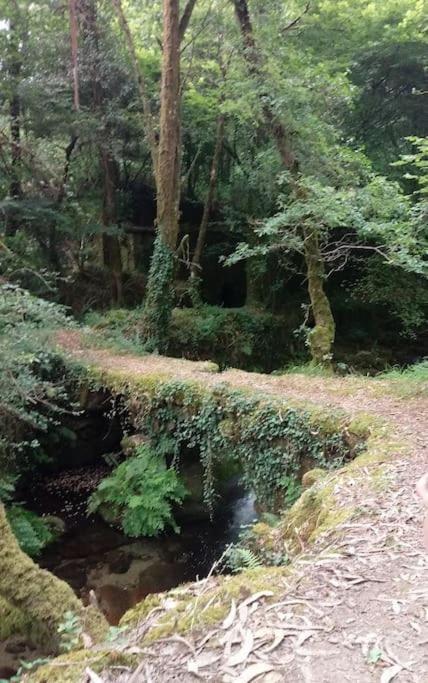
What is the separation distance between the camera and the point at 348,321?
17.3 meters

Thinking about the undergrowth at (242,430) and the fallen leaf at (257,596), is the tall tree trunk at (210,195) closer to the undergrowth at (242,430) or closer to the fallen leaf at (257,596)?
the undergrowth at (242,430)

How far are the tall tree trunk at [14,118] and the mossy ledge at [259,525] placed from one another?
876 centimetres

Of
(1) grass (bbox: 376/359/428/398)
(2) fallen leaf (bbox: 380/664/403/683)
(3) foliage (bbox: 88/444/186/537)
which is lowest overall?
(3) foliage (bbox: 88/444/186/537)

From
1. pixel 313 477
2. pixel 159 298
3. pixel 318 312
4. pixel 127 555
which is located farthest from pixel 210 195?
pixel 313 477

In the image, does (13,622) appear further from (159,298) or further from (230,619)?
(159,298)

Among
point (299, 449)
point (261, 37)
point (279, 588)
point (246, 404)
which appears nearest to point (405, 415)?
point (299, 449)

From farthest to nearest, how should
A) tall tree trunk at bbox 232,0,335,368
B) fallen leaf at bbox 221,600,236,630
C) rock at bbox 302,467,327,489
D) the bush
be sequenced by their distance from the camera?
the bush, tall tree trunk at bbox 232,0,335,368, rock at bbox 302,467,327,489, fallen leaf at bbox 221,600,236,630

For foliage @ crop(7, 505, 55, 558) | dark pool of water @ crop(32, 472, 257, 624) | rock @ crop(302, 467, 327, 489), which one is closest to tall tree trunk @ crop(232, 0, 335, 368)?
dark pool of water @ crop(32, 472, 257, 624)

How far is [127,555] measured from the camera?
854 centimetres

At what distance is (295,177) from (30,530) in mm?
8360

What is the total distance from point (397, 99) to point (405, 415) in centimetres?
1152

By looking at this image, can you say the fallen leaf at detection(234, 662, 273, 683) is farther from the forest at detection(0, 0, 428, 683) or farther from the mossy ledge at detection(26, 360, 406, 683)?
the mossy ledge at detection(26, 360, 406, 683)

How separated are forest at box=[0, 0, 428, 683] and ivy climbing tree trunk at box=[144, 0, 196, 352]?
0.06 meters

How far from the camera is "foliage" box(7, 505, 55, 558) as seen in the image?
8164 millimetres
